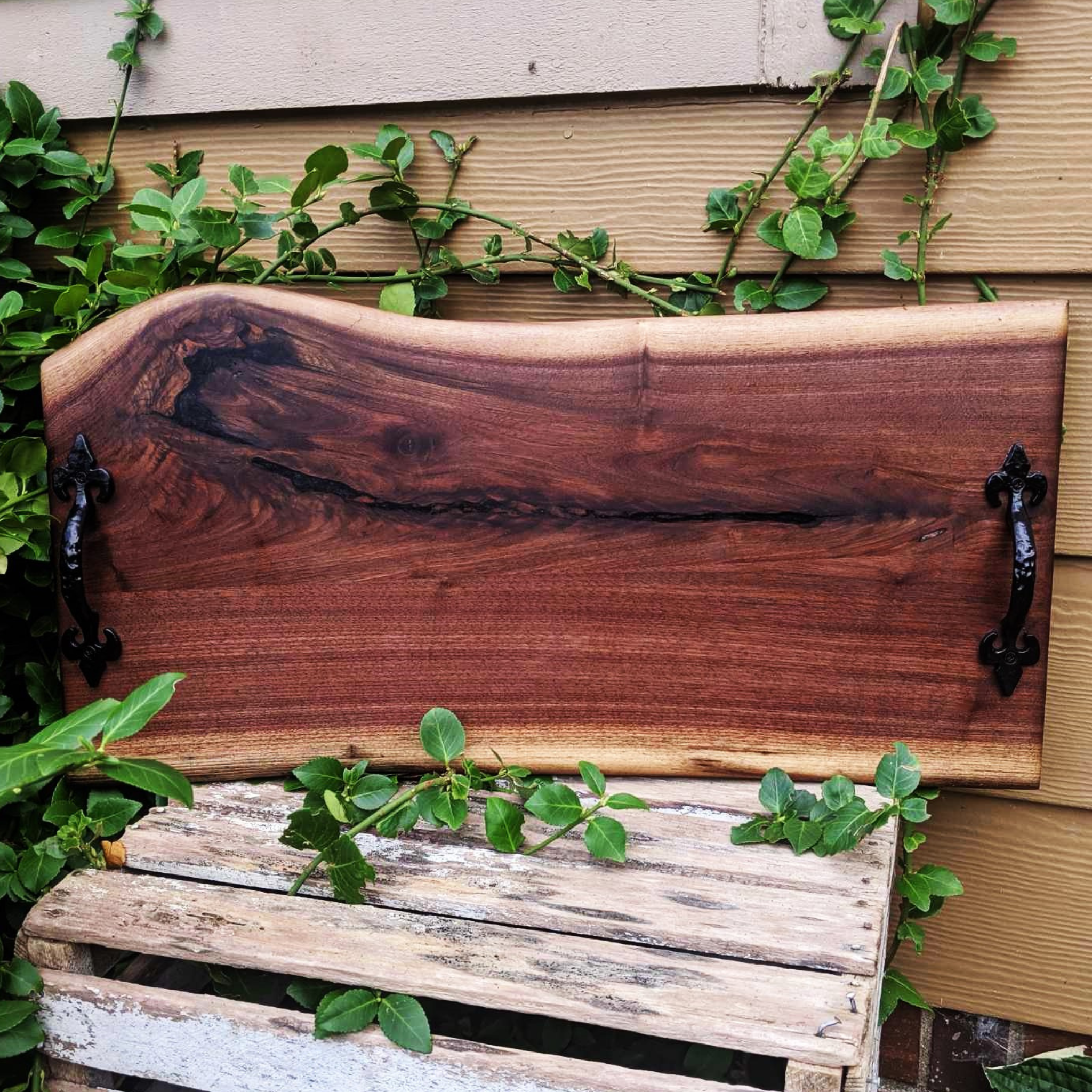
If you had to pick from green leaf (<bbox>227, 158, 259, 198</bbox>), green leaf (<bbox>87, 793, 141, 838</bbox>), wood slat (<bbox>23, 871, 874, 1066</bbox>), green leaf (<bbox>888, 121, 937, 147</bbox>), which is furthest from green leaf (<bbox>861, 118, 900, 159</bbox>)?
green leaf (<bbox>87, 793, 141, 838</bbox>)

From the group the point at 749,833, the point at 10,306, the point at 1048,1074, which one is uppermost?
the point at 10,306

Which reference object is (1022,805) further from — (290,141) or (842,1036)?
(290,141)

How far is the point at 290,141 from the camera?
1.22m

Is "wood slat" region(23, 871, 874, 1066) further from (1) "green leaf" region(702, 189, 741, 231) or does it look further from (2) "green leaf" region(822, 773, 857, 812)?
(1) "green leaf" region(702, 189, 741, 231)

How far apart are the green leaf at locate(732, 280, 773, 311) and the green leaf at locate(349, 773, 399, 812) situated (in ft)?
2.15

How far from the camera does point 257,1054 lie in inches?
30.3

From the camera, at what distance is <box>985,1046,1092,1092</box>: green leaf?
112cm

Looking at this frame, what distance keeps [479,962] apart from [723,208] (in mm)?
830

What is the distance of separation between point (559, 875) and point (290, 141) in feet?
3.10

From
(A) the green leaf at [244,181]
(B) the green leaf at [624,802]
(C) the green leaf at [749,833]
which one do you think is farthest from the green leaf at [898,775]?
(A) the green leaf at [244,181]

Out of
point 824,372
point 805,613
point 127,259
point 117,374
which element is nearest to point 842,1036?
point 805,613

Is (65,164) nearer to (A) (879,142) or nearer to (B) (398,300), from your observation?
(B) (398,300)

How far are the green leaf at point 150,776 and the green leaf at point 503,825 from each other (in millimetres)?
271

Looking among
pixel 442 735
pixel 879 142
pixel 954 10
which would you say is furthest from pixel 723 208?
pixel 442 735
